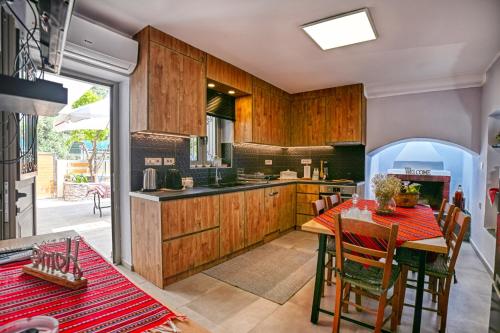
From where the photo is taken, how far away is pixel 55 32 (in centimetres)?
117

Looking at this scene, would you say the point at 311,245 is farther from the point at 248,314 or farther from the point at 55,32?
the point at 55,32

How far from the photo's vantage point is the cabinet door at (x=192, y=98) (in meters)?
2.97

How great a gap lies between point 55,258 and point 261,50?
2963 mm

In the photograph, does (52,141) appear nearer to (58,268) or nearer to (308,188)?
(308,188)

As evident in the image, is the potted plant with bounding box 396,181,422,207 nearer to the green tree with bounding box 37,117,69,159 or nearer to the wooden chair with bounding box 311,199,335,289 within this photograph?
the wooden chair with bounding box 311,199,335,289

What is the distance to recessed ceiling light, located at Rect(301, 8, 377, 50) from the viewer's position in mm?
2383

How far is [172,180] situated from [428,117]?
4283 millimetres

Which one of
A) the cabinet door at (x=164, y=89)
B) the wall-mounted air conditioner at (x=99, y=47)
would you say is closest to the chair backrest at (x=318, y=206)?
the cabinet door at (x=164, y=89)

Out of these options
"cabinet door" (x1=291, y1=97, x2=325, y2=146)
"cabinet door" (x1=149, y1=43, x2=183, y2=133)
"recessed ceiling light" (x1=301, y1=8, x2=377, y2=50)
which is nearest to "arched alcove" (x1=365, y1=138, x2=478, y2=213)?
"cabinet door" (x1=291, y1=97, x2=325, y2=146)

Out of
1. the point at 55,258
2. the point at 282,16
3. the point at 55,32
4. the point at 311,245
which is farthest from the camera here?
the point at 311,245

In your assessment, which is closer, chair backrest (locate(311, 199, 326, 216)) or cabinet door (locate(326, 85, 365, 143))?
chair backrest (locate(311, 199, 326, 216))

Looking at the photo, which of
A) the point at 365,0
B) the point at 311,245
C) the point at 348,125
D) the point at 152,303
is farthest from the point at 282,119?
the point at 152,303

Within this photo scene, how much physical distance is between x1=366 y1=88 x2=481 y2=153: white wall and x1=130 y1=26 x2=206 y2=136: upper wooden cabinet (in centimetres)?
334

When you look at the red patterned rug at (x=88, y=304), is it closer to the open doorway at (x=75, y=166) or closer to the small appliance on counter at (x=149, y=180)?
the small appliance on counter at (x=149, y=180)
